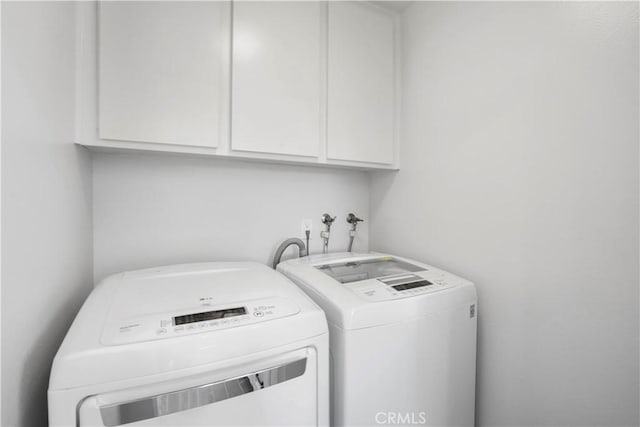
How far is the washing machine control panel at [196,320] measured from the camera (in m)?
0.59

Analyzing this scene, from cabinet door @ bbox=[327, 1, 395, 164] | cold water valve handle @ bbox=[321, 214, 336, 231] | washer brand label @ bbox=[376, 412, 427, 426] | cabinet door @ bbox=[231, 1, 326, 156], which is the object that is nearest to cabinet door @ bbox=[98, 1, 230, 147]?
cabinet door @ bbox=[231, 1, 326, 156]

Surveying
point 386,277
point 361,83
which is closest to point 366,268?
point 386,277

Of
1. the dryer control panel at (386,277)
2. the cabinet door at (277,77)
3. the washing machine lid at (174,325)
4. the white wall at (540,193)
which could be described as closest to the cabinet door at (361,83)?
the cabinet door at (277,77)

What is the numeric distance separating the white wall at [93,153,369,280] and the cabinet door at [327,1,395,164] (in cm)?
31

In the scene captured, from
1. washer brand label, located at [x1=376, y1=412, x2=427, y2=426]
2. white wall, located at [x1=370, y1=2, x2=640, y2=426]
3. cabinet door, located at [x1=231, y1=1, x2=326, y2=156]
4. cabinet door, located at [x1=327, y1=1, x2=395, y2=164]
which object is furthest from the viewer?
cabinet door, located at [x1=327, y1=1, x2=395, y2=164]

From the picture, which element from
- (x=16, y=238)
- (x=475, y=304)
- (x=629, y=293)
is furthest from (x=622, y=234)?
(x=16, y=238)

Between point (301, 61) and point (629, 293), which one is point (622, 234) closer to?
point (629, 293)

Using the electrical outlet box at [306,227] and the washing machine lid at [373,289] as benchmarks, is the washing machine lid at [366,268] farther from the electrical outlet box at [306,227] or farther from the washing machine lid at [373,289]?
the electrical outlet box at [306,227]

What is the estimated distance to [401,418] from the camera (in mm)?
893

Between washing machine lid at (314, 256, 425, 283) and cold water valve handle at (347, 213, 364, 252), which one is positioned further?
cold water valve handle at (347, 213, 364, 252)

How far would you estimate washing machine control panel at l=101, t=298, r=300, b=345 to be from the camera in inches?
23.1

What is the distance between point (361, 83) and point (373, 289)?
1.07m

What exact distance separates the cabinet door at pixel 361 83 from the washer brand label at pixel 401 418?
1080 mm

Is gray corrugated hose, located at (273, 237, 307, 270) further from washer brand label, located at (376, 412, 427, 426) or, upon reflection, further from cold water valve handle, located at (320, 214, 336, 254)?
washer brand label, located at (376, 412, 427, 426)
